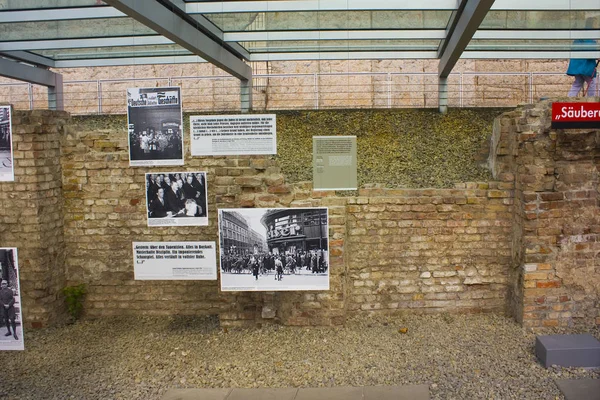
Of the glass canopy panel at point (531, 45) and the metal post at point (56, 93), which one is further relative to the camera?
the metal post at point (56, 93)

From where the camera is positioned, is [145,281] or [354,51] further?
[354,51]

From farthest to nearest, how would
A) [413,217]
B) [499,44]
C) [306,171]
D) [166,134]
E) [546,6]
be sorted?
[499,44] → [306,171] → [546,6] → [413,217] → [166,134]

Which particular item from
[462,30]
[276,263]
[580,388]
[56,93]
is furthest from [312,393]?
[56,93]

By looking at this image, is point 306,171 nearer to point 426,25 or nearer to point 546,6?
point 426,25

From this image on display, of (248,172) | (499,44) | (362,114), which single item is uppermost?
(499,44)

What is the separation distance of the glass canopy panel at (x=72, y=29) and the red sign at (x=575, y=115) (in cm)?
519

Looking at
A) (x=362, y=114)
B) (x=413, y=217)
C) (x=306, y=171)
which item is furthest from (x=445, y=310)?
(x=362, y=114)

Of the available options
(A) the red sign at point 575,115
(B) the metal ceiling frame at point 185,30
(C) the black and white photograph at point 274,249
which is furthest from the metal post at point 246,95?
(A) the red sign at point 575,115

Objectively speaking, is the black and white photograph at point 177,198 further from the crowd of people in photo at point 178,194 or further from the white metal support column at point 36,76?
the white metal support column at point 36,76

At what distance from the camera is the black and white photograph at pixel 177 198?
18.6 ft

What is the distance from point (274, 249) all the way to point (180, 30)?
9.79 feet

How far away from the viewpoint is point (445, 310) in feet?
19.8

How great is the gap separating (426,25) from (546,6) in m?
1.54

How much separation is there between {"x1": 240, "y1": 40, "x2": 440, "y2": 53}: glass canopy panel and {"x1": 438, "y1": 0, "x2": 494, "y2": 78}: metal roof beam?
0.41 metres
